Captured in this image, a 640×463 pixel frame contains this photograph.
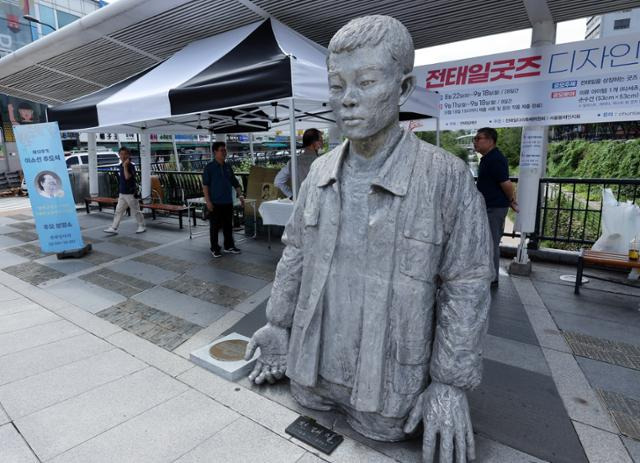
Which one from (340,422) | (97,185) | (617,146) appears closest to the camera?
(340,422)

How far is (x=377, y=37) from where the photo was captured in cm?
165

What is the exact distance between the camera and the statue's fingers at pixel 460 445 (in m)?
1.78

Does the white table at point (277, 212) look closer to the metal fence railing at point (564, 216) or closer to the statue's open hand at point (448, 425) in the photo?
the metal fence railing at point (564, 216)

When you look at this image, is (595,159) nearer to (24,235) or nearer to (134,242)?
(134,242)

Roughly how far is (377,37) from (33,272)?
636cm

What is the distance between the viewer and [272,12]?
5352mm

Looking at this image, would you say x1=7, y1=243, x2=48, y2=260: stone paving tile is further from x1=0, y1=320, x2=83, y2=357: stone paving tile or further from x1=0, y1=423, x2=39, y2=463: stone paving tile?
x1=0, y1=423, x2=39, y2=463: stone paving tile

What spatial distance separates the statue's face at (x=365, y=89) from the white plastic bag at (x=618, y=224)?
460cm

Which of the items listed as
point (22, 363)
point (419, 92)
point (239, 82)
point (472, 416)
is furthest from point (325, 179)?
point (419, 92)

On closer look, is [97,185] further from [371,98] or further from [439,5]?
[371,98]

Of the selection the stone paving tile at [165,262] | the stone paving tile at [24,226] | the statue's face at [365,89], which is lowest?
the stone paving tile at [165,262]

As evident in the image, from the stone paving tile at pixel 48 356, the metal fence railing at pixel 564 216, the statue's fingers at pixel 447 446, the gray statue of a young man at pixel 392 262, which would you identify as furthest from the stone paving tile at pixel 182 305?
the metal fence railing at pixel 564 216

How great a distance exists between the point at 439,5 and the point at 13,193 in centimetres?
1921

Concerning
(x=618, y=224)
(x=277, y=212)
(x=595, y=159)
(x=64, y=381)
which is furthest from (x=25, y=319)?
(x=595, y=159)
